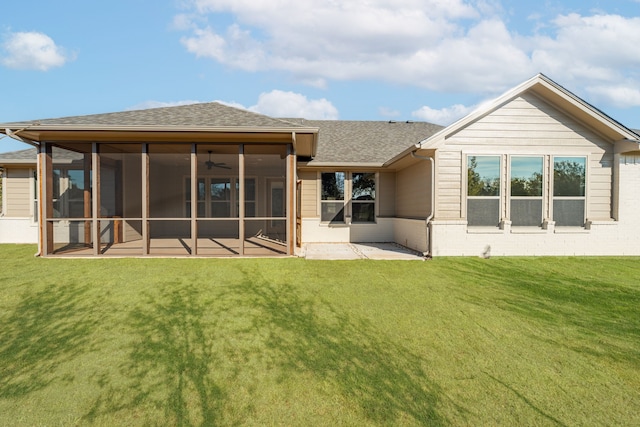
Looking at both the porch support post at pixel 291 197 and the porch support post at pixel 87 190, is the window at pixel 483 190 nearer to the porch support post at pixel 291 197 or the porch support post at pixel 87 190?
the porch support post at pixel 291 197

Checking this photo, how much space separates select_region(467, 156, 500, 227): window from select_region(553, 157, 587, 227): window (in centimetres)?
165

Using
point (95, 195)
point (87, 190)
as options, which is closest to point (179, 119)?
point (95, 195)

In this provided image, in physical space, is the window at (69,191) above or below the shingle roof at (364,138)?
below

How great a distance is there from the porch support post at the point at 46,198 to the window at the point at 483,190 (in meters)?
10.8

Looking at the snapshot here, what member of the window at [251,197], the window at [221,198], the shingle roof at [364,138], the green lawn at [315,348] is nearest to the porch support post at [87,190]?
the green lawn at [315,348]

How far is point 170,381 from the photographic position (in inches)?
121

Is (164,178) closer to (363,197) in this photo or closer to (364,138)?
(363,197)

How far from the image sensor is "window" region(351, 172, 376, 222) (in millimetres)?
11422

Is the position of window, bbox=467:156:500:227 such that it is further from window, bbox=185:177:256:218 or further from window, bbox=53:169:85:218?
window, bbox=53:169:85:218

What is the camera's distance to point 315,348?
369 cm

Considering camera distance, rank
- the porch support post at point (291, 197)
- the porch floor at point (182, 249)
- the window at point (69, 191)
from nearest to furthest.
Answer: the porch support post at point (291, 197) < the porch floor at point (182, 249) < the window at point (69, 191)

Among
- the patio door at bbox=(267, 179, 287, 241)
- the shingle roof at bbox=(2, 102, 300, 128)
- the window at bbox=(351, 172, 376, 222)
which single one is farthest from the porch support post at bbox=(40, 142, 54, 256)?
the window at bbox=(351, 172, 376, 222)

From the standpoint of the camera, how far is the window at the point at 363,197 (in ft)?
37.5

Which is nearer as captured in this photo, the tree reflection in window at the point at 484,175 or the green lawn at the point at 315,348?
the green lawn at the point at 315,348
